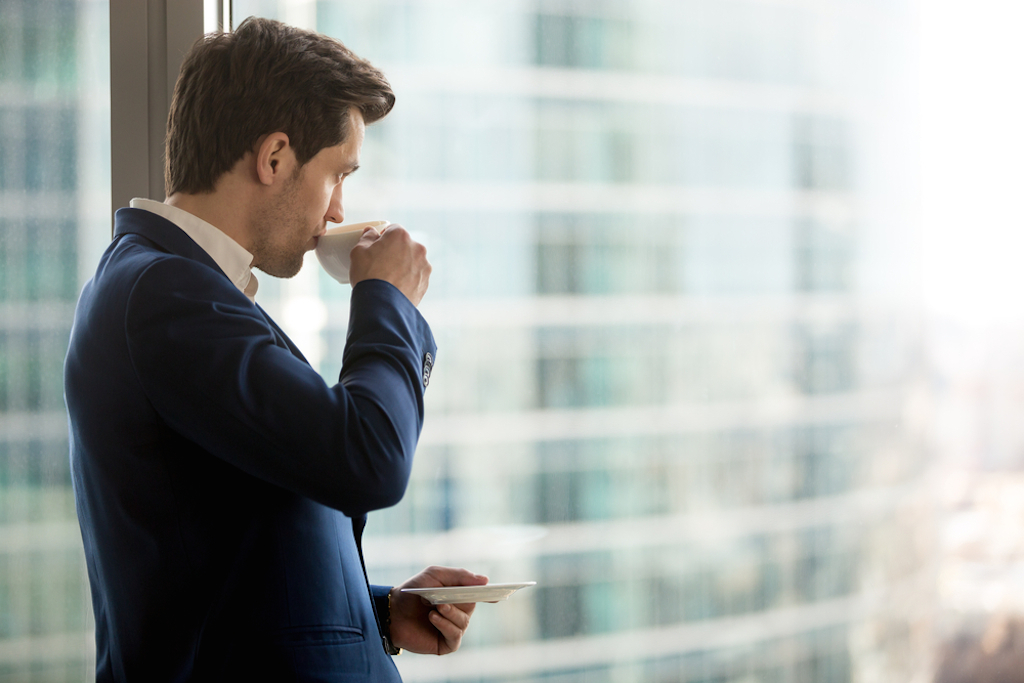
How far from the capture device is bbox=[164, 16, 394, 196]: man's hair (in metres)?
0.71

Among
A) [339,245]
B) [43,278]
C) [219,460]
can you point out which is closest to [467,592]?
[219,460]

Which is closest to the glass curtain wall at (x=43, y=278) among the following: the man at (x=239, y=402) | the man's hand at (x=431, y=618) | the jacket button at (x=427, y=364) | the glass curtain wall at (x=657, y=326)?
the glass curtain wall at (x=657, y=326)

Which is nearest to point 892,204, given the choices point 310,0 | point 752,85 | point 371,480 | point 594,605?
point 752,85

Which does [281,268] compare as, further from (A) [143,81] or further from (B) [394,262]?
(A) [143,81]

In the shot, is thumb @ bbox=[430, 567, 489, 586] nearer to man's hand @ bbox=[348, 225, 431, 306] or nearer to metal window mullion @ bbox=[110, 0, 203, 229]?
man's hand @ bbox=[348, 225, 431, 306]

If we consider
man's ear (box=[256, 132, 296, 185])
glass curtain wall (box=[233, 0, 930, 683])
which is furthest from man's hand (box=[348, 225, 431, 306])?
glass curtain wall (box=[233, 0, 930, 683])

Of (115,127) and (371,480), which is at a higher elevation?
(115,127)

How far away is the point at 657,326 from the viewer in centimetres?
137

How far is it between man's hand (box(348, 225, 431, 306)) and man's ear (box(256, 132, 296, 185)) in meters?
0.11

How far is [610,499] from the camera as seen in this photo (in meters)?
1.33

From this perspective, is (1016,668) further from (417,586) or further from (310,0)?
(310,0)

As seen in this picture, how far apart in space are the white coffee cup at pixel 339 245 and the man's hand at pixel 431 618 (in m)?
0.39

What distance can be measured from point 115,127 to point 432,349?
69cm

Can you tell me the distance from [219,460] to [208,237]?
0.76 feet
